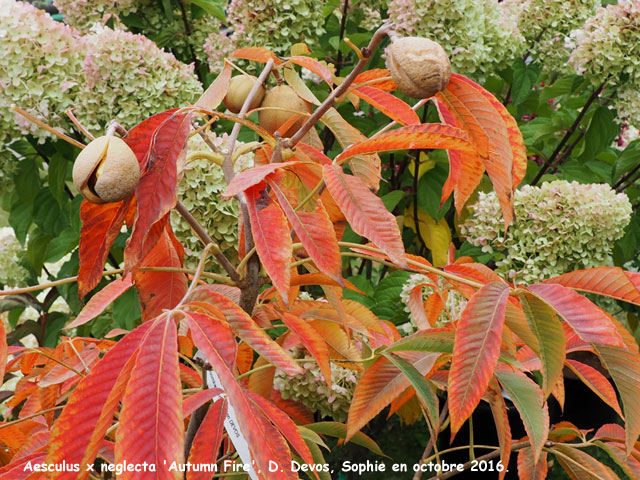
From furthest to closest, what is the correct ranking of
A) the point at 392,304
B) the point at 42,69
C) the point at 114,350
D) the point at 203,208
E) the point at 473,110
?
the point at 392,304, the point at 42,69, the point at 203,208, the point at 473,110, the point at 114,350

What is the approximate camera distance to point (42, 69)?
112 centimetres

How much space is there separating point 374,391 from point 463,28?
0.93 m

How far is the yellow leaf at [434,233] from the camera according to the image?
4.54ft

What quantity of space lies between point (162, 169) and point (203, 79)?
1.23m

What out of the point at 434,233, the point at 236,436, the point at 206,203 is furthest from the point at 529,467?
the point at 434,233

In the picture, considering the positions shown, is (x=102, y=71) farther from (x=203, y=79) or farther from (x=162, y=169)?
(x=162, y=169)

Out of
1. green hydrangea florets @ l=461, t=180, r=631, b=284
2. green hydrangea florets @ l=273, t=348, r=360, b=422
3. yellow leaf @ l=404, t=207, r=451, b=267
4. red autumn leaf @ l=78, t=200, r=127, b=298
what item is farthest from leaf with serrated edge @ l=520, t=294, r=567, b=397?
yellow leaf @ l=404, t=207, r=451, b=267

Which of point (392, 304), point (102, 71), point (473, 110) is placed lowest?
point (392, 304)

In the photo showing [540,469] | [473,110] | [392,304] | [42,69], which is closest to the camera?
[473,110]

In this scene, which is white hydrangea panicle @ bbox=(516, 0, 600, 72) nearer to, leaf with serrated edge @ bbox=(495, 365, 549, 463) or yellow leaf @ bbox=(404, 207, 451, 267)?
yellow leaf @ bbox=(404, 207, 451, 267)

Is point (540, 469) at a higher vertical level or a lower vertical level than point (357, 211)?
lower

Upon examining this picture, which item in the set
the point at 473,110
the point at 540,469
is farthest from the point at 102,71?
the point at 540,469

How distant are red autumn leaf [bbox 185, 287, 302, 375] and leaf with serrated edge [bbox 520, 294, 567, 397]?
178mm

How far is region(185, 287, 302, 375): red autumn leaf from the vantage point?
43 cm
